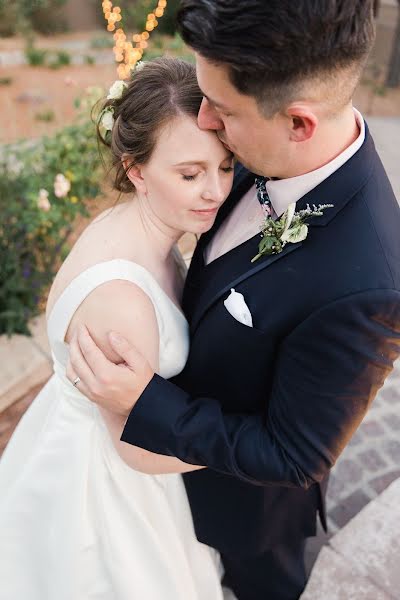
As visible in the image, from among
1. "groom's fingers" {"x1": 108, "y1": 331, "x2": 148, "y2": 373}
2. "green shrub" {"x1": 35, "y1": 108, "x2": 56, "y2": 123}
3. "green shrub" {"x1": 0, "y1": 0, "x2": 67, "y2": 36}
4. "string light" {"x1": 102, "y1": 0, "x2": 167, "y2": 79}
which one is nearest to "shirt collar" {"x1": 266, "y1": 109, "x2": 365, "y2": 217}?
"groom's fingers" {"x1": 108, "y1": 331, "x2": 148, "y2": 373}

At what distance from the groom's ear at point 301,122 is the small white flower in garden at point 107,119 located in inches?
31.8

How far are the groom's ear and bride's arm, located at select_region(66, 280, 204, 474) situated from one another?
676mm

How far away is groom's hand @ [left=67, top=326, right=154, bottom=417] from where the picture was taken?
5.31ft

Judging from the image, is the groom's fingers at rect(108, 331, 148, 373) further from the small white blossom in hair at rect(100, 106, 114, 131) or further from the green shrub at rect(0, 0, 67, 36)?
the green shrub at rect(0, 0, 67, 36)

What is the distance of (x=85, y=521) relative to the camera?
84.8 inches

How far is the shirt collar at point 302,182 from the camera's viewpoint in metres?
1.59

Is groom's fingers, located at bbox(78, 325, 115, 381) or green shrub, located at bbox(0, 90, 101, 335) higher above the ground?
groom's fingers, located at bbox(78, 325, 115, 381)

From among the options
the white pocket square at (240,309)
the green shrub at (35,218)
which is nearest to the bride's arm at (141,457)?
the white pocket square at (240,309)

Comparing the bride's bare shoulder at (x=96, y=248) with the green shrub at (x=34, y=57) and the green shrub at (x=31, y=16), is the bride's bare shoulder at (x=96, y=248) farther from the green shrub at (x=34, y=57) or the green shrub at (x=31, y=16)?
the green shrub at (x=31, y=16)

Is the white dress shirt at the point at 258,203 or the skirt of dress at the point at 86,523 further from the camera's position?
the skirt of dress at the point at 86,523

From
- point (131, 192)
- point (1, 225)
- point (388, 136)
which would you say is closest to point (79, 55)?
point (388, 136)

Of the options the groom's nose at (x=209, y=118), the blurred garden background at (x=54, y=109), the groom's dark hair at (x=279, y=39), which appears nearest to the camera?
the groom's dark hair at (x=279, y=39)

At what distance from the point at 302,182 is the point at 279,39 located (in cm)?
43

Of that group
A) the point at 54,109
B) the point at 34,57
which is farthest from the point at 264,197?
the point at 34,57
